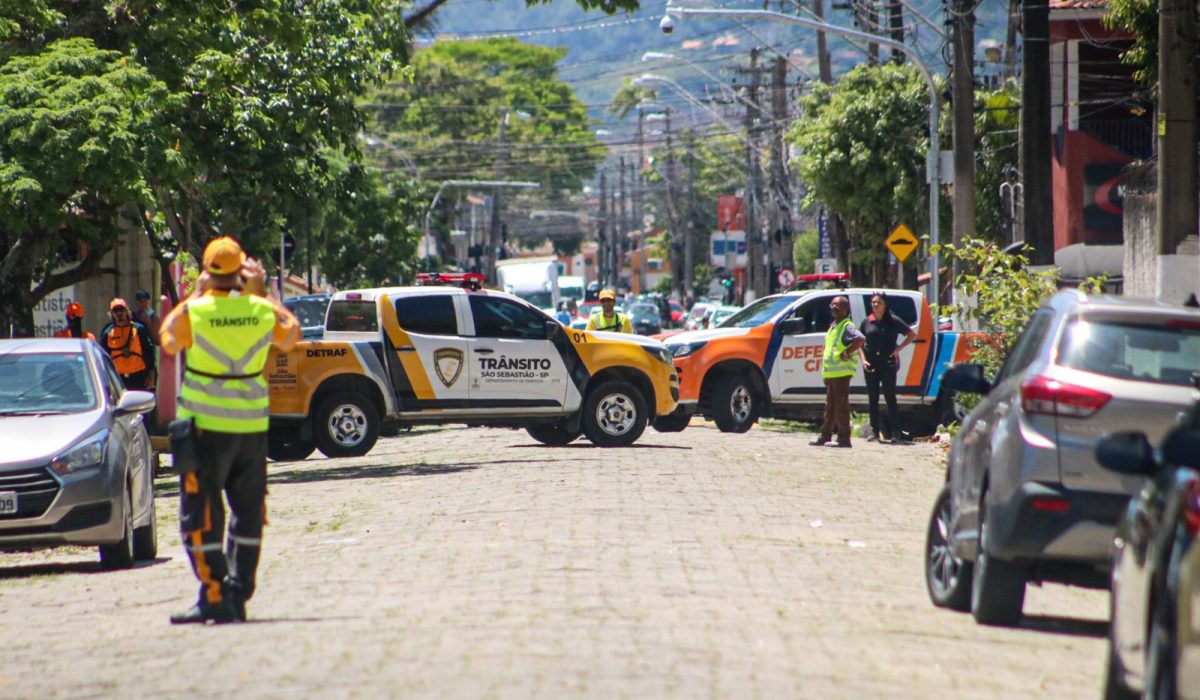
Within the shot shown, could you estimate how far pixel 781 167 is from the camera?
176ft

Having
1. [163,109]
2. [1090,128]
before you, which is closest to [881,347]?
[163,109]

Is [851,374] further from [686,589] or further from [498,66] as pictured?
[498,66]

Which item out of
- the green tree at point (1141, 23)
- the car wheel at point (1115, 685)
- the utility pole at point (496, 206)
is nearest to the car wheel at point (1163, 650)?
the car wheel at point (1115, 685)

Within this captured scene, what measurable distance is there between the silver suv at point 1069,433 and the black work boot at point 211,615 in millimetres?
3606

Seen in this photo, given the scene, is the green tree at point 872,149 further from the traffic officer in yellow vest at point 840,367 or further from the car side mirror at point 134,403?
the car side mirror at point 134,403

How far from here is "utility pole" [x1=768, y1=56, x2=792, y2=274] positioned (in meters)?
50.5

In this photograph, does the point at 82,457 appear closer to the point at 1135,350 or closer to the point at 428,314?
the point at 1135,350

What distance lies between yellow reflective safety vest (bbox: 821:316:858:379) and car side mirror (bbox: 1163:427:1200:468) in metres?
15.4

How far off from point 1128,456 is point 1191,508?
712 mm

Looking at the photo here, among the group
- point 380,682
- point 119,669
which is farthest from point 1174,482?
point 119,669

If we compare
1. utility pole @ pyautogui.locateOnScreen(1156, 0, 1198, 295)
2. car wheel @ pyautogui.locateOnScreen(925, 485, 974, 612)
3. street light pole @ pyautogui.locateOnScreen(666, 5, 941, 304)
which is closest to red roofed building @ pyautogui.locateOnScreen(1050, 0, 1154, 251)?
street light pole @ pyautogui.locateOnScreen(666, 5, 941, 304)

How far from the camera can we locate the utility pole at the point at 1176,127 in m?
14.1

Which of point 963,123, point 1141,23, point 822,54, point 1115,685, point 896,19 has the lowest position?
point 1115,685

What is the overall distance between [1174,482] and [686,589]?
13.2ft
